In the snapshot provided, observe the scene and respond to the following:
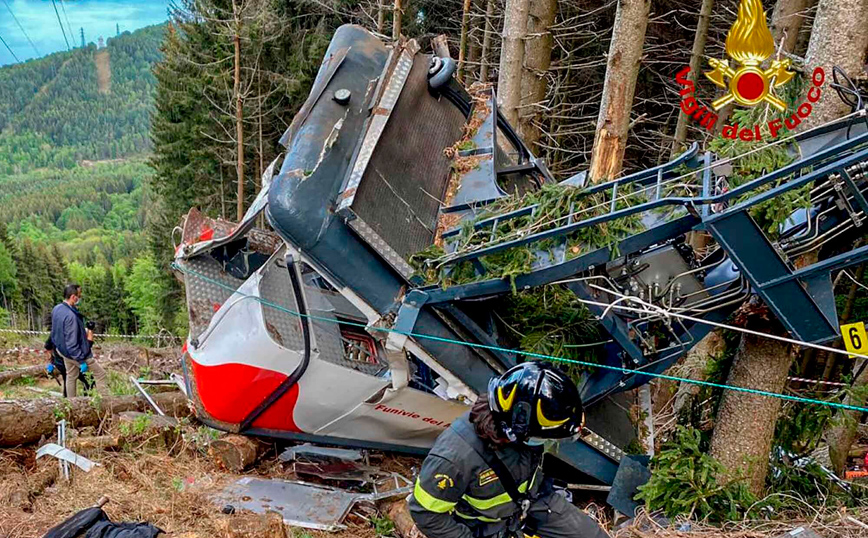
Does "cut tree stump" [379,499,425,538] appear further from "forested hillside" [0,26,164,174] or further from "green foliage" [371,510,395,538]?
"forested hillside" [0,26,164,174]

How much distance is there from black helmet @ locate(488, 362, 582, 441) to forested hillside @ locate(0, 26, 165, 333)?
190 ft

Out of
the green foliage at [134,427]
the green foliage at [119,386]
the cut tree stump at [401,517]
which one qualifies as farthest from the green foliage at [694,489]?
the green foliage at [119,386]

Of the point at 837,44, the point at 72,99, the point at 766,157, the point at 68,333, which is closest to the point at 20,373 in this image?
the point at 68,333

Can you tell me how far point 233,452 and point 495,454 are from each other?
2988mm

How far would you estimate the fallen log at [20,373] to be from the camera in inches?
404

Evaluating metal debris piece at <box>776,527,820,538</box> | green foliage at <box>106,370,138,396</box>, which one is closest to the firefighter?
metal debris piece at <box>776,527,820,538</box>

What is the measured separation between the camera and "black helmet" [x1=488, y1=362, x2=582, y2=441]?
8.46 ft

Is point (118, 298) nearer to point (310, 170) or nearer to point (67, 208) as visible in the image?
point (310, 170)

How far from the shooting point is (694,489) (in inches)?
158

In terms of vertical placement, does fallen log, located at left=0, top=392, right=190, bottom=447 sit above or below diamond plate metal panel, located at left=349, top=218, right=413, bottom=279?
below

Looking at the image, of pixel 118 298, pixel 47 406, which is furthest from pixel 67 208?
pixel 47 406

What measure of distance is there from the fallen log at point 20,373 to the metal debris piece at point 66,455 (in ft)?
20.7

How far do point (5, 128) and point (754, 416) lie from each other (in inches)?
5178

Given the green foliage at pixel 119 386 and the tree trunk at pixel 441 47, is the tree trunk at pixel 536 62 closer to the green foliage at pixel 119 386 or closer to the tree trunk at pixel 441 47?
the tree trunk at pixel 441 47
